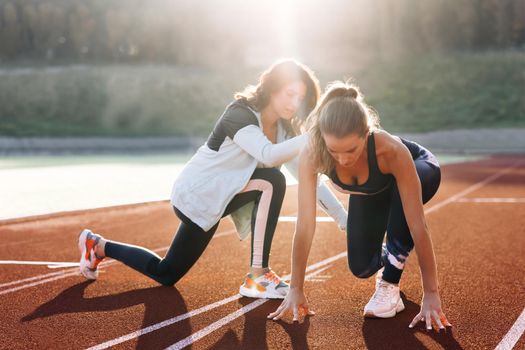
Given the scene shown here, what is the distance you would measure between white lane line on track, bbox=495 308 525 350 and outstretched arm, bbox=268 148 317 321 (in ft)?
3.63

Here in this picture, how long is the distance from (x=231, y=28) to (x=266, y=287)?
7029 centimetres

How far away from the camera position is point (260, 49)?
7362 centimetres

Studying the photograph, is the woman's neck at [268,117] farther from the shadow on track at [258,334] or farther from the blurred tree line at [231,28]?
the blurred tree line at [231,28]

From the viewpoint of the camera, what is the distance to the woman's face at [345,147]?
3834mm

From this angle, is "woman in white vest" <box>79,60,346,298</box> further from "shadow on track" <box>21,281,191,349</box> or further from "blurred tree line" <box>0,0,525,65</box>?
"blurred tree line" <box>0,0,525,65</box>

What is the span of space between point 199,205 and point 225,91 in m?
58.4

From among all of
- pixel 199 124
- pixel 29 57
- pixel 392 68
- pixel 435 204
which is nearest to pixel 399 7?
pixel 392 68

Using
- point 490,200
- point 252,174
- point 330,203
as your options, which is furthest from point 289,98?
point 490,200

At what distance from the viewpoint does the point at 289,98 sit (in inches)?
201

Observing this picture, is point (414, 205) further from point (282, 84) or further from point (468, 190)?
point (468, 190)

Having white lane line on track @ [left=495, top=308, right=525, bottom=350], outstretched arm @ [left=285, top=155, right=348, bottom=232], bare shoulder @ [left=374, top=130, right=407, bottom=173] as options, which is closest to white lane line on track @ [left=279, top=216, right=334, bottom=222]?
outstretched arm @ [left=285, top=155, right=348, bottom=232]

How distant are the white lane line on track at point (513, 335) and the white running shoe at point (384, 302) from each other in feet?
2.33

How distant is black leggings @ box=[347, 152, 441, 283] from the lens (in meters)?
4.64

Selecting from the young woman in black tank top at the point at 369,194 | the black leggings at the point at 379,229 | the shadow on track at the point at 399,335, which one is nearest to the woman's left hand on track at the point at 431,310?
the young woman in black tank top at the point at 369,194
